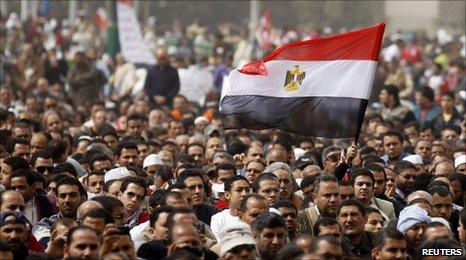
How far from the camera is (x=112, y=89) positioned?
28.9 meters

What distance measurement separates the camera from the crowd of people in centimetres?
1117

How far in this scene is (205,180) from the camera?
47.2 ft

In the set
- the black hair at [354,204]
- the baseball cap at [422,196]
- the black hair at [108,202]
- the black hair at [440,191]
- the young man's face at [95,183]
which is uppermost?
the black hair at [108,202]

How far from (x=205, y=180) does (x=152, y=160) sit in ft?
7.02

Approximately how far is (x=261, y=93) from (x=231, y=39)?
89.7 ft

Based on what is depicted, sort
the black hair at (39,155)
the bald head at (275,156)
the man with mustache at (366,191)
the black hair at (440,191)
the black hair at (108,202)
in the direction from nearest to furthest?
the black hair at (108,202), the black hair at (440,191), the man with mustache at (366,191), the black hair at (39,155), the bald head at (275,156)

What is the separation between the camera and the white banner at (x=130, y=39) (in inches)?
1102

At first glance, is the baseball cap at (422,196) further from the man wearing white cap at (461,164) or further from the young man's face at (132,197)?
the man wearing white cap at (461,164)

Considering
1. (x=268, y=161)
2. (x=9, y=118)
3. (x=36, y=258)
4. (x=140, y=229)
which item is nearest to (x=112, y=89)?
(x=9, y=118)

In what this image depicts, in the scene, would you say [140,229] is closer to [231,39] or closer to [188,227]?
[188,227]

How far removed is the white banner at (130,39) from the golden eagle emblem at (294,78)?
13394mm

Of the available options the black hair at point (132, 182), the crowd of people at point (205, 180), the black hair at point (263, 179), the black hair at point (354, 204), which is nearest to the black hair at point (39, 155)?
the crowd of people at point (205, 180)

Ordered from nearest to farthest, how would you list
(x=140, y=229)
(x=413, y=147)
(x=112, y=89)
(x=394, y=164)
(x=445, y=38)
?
(x=140, y=229) < (x=394, y=164) < (x=413, y=147) < (x=112, y=89) < (x=445, y=38)

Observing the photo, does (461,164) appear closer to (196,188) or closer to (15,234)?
(196,188)
